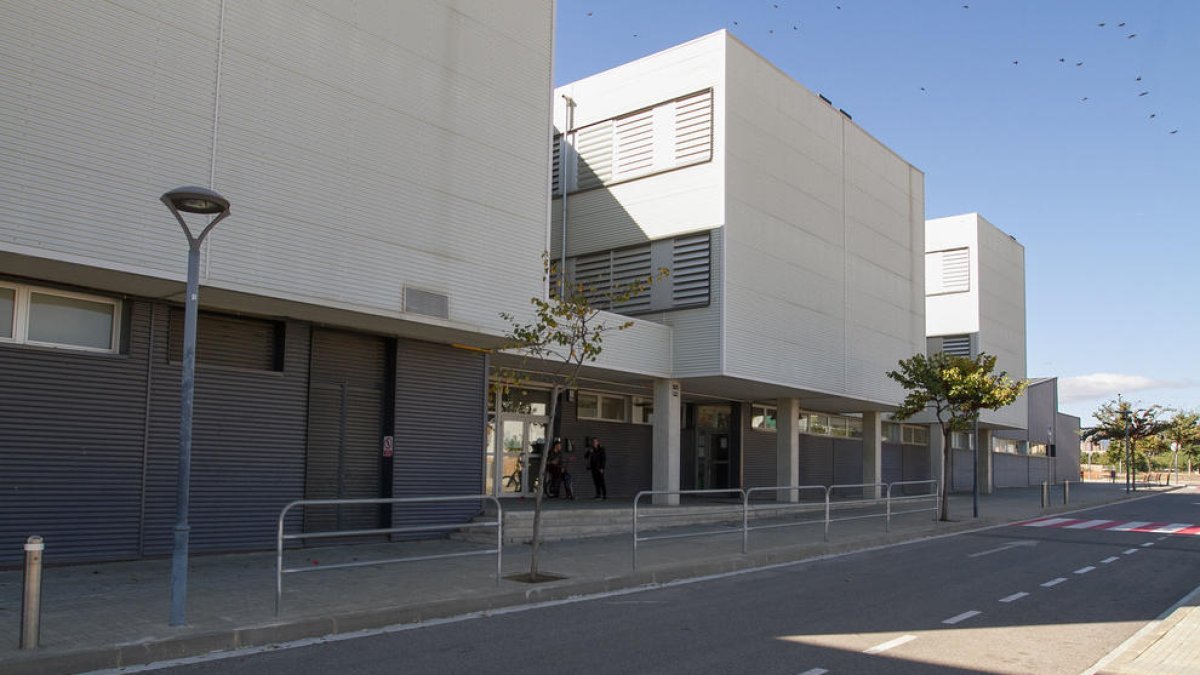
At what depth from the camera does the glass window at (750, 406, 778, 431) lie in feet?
97.7

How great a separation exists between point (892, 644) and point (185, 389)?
23.3 ft

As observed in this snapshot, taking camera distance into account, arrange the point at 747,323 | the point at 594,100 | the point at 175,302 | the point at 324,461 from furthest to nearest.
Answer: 1. the point at 594,100
2. the point at 747,323
3. the point at 324,461
4. the point at 175,302

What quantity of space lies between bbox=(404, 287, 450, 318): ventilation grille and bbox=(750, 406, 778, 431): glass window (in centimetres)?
1602

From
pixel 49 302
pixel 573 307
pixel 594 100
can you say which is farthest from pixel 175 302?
pixel 594 100

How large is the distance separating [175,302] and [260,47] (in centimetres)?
381

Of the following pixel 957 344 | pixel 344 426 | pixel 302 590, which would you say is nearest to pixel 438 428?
pixel 344 426

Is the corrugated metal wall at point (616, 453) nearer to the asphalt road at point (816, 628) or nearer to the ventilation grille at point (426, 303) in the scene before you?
the ventilation grille at point (426, 303)

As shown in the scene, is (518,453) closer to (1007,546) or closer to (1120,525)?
(1007,546)

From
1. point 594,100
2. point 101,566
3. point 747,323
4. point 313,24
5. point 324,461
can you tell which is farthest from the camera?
point 594,100

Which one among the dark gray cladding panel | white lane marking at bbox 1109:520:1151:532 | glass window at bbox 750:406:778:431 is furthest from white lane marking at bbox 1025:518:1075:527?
the dark gray cladding panel

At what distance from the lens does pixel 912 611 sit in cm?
1078

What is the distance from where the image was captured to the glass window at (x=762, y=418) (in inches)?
1172

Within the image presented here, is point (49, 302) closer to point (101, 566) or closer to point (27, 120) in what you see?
point (27, 120)

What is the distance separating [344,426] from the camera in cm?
1559
